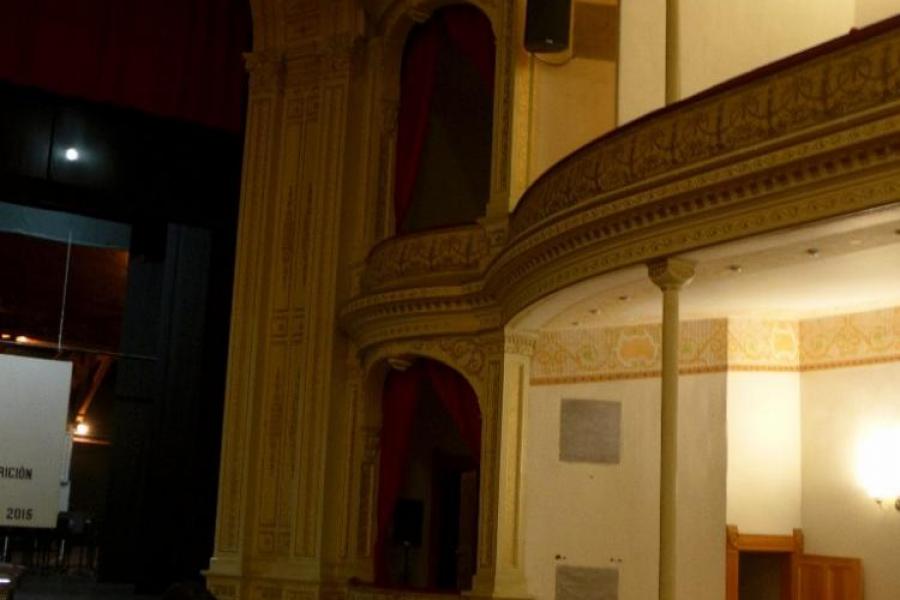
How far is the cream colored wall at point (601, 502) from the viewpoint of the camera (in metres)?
12.4

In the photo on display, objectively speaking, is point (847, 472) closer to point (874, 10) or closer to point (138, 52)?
point (874, 10)

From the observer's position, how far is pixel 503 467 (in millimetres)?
11828

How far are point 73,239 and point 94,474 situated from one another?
9452 millimetres

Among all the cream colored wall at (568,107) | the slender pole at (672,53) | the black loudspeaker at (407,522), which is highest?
the cream colored wall at (568,107)

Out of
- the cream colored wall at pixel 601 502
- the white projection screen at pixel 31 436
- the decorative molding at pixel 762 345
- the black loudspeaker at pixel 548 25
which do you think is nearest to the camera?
the white projection screen at pixel 31 436

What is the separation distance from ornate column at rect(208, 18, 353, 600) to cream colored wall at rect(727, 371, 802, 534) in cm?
408

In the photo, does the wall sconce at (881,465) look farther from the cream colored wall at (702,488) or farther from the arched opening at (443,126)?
the arched opening at (443,126)

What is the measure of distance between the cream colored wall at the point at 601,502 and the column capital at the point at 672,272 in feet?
11.5

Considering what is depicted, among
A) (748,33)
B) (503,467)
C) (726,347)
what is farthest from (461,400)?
(748,33)

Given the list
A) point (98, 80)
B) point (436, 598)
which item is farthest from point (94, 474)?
point (436, 598)

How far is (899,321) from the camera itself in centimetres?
1095

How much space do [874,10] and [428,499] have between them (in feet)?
22.3

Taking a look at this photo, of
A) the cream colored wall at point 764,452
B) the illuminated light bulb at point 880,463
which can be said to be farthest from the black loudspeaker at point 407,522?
the illuminated light bulb at point 880,463

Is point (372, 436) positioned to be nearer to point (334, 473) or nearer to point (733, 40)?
point (334, 473)
